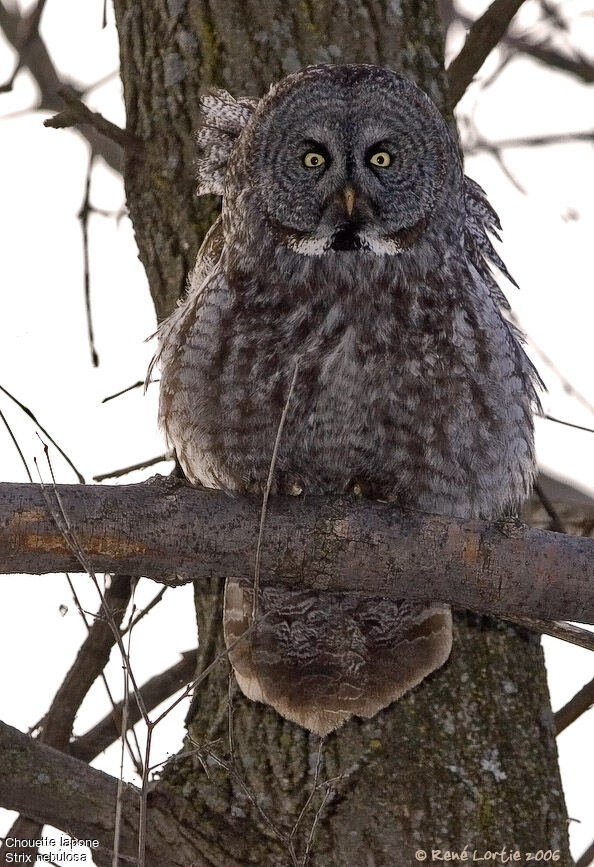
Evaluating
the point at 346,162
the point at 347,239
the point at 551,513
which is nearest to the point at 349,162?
the point at 346,162

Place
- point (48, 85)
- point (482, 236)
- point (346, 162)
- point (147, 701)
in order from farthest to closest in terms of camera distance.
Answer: point (48, 85), point (147, 701), point (482, 236), point (346, 162)

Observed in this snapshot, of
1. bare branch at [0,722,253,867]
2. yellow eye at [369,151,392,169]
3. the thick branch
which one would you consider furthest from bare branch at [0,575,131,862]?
yellow eye at [369,151,392,169]

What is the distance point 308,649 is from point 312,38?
6.16 ft

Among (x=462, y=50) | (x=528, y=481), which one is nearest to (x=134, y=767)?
(x=528, y=481)

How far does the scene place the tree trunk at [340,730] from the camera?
3.23 meters

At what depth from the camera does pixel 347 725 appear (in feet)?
11.1

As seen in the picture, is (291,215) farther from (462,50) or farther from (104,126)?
(462,50)

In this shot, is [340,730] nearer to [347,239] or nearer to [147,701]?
[147,701]

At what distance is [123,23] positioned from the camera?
3881 mm

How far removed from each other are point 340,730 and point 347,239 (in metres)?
1.41

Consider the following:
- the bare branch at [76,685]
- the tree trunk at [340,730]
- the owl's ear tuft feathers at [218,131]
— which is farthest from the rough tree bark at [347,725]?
the bare branch at [76,685]

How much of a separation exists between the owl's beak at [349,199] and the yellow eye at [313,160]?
0.43 ft

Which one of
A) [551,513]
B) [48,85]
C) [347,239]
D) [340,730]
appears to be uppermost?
[48,85]

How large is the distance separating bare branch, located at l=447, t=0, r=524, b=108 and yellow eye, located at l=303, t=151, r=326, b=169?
2.38 feet
